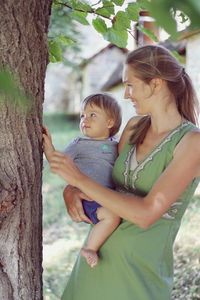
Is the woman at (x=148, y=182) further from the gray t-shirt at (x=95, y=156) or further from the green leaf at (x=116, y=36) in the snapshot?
the green leaf at (x=116, y=36)

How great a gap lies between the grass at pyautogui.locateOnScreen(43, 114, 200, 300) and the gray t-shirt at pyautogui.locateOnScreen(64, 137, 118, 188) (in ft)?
3.32

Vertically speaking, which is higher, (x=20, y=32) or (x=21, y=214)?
(x=20, y=32)

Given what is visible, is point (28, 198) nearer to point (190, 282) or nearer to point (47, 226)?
point (190, 282)

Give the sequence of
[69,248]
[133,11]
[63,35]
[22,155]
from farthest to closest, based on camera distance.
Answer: [69,248], [63,35], [133,11], [22,155]

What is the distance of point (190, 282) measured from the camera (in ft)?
14.7

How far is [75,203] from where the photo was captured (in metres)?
1.85

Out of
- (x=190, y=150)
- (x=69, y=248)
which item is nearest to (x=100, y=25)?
(x=190, y=150)

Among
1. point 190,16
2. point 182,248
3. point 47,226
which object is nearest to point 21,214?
point 190,16

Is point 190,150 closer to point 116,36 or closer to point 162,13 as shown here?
point 116,36

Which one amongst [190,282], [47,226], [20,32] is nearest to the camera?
[20,32]

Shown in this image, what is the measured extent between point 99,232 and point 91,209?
3.5 inches

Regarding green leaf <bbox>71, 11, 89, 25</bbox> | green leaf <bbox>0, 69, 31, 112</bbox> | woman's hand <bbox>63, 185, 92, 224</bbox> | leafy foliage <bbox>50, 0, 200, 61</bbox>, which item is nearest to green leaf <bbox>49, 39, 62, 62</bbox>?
leafy foliage <bbox>50, 0, 200, 61</bbox>

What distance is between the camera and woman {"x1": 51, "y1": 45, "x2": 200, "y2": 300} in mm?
1786

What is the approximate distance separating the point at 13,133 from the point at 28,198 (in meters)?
0.20
